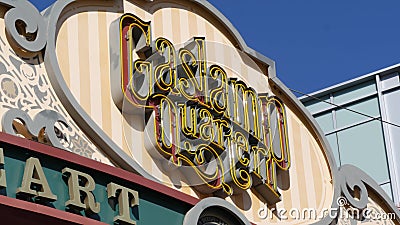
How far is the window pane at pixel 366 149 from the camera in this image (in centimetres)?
3219

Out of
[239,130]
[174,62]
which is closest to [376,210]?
[239,130]

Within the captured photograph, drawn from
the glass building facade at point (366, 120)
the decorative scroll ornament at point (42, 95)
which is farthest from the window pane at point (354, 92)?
the decorative scroll ornament at point (42, 95)

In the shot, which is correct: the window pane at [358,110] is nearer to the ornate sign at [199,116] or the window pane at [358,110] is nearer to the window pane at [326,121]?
the window pane at [326,121]

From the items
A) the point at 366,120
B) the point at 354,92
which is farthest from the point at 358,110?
the point at 354,92

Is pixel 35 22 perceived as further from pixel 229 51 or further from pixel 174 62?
pixel 229 51

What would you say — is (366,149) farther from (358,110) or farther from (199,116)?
(199,116)

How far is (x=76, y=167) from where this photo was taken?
12.6m

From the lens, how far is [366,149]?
32.9 m

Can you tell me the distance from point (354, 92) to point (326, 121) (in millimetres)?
1148

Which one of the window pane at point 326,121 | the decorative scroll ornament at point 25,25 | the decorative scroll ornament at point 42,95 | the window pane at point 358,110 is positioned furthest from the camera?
the window pane at point 326,121

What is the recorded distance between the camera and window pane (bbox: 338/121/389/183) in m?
32.2

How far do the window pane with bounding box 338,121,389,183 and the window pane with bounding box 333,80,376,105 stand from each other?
850 millimetres

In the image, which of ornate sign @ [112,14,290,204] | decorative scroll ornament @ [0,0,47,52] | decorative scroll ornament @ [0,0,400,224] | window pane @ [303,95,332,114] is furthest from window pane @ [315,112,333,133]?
decorative scroll ornament @ [0,0,47,52]

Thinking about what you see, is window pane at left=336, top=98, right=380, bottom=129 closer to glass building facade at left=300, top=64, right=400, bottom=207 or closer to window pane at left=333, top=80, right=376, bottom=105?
glass building facade at left=300, top=64, right=400, bottom=207
